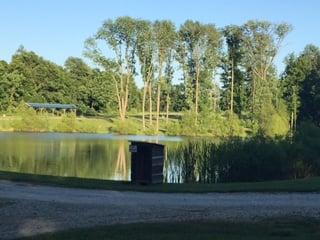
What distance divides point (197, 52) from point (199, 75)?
3651mm

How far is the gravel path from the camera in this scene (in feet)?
33.8

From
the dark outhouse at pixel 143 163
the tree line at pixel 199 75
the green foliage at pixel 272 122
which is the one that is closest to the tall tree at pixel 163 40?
the tree line at pixel 199 75

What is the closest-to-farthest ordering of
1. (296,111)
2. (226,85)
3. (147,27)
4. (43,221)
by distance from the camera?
(43,221), (296,111), (147,27), (226,85)

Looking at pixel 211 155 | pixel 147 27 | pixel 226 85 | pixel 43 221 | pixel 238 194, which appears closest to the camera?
pixel 43 221

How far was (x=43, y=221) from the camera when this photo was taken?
1029 cm

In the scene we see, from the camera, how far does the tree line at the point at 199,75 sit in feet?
254

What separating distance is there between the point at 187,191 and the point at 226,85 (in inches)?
2961

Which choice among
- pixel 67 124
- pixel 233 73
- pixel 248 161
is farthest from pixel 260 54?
pixel 248 161

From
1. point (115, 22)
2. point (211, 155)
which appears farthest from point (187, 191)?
point (115, 22)

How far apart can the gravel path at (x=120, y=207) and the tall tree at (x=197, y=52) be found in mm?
66048

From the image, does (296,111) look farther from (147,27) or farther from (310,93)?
(147,27)

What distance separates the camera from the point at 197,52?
276 feet

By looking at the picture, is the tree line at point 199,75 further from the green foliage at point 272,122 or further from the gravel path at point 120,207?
the gravel path at point 120,207

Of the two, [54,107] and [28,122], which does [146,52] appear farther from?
[28,122]
